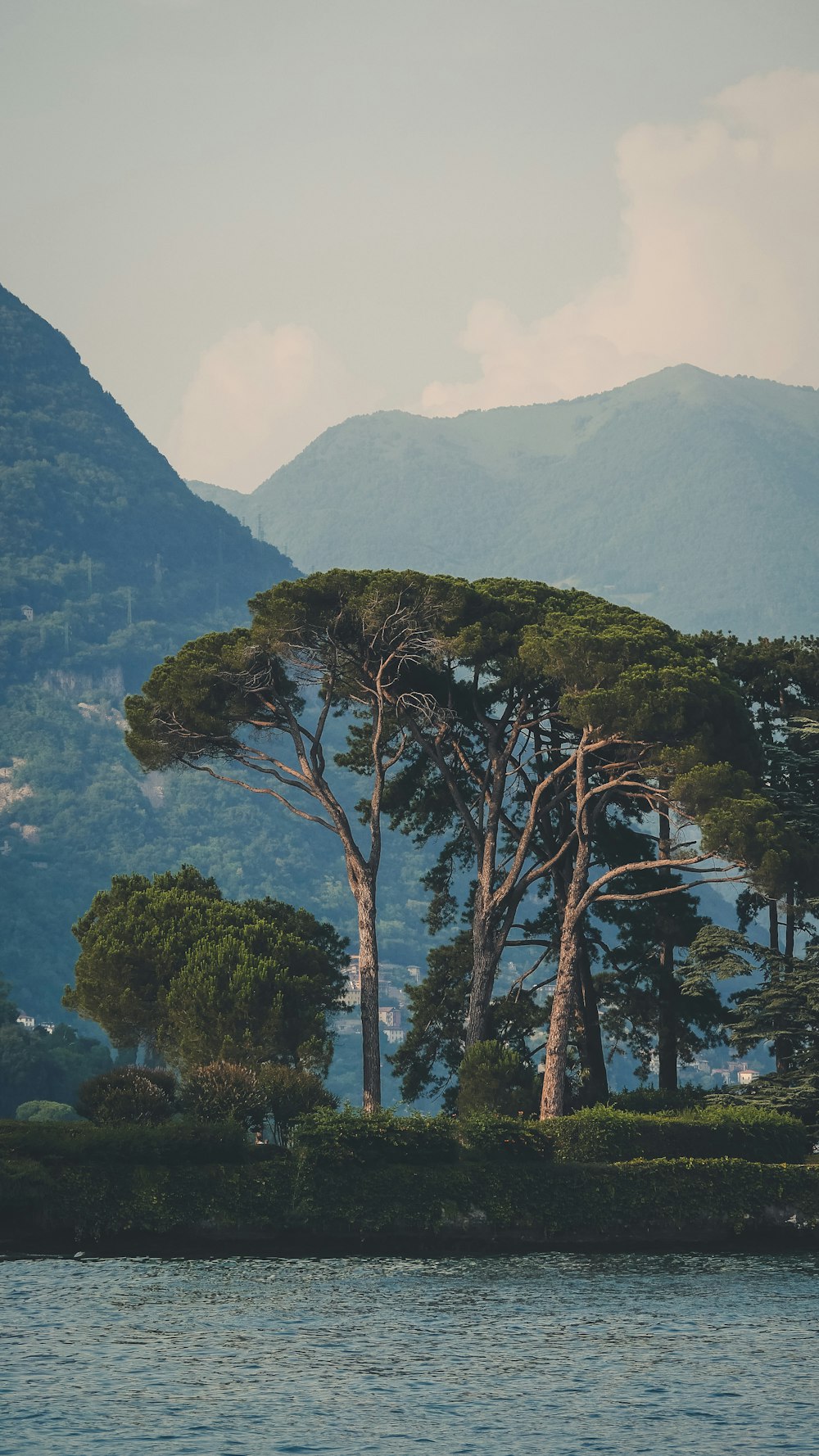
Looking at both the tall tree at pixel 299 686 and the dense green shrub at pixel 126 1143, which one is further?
the tall tree at pixel 299 686

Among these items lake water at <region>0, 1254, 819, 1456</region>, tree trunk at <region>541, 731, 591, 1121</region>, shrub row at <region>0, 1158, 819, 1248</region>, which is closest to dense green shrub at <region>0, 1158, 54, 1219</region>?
shrub row at <region>0, 1158, 819, 1248</region>

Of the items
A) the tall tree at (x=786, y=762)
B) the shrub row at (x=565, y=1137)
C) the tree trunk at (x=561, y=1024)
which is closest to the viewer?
the shrub row at (x=565, y=1137)

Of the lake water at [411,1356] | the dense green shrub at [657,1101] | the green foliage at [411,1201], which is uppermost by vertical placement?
the dense green shrub at [657,1101]

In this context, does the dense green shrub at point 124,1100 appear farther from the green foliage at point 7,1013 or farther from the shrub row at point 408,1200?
the green foliage at point 7,1013

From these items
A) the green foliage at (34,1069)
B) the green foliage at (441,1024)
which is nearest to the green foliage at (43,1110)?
the green foliage at (34,1069)

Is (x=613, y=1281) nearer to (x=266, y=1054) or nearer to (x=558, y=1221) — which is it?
(x=558, y=1221)

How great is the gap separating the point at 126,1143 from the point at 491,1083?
37.2ft

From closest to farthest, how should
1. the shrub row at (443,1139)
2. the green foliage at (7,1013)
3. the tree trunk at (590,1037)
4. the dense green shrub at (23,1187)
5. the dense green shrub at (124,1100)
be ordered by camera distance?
the dense green shrub at (23,1187), the shrub row at (443,1139), the dense green shrub at (124,1100), the tree trunk at (590,1037), the green foliage at (7,1013)

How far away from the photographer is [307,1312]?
2898cm

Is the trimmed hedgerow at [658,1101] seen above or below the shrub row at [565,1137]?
above

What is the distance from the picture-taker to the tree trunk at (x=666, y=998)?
158 feet

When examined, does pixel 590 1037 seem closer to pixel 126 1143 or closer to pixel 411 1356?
pixel 126 1143

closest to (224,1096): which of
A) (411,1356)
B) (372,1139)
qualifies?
(372,1139)

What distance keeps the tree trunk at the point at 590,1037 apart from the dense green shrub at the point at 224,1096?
12.3 m
